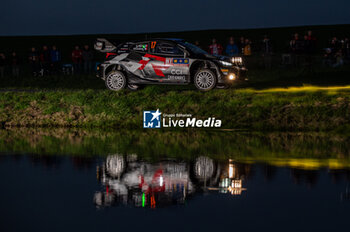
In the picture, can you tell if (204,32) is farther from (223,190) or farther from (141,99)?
(223,190)

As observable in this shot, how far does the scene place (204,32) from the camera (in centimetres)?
9156

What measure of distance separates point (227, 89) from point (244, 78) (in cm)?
70

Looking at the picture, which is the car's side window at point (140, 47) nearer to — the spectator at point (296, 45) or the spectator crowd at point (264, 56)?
the spectator crowd at point (264, 56)

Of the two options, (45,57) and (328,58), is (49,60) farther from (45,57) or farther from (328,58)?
(328,58)

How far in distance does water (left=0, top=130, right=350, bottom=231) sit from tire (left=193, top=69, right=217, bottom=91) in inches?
183

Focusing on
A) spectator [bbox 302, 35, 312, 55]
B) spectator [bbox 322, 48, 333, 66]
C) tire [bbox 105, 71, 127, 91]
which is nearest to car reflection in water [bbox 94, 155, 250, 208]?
tire [bbox 105, 71, 127, 91]

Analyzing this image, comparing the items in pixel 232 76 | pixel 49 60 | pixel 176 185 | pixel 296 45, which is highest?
pixel 296 45

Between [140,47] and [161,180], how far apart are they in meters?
10.3

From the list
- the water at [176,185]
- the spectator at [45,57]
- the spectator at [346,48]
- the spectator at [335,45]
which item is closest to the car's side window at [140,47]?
the water at [176,185]

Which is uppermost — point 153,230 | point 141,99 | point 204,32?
point 204,32

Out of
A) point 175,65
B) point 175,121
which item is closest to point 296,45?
point 175,65

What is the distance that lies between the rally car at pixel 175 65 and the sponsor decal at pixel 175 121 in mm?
1814

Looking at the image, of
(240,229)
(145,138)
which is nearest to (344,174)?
(240,229)

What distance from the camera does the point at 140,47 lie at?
19.0 metres
